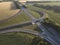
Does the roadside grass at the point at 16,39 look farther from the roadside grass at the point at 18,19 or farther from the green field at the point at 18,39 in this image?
the roadside grass at the point at 18,19

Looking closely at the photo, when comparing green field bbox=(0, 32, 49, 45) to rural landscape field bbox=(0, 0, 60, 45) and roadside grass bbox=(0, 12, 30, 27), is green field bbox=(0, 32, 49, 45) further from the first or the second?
roadside grass bbox=(0, 12, 30, 27)

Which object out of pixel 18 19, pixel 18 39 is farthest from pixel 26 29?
pixel 18 19

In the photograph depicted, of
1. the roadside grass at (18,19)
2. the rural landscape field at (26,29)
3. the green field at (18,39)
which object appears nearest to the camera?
the green field at (18,39)

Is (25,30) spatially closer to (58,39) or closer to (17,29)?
(17,29)

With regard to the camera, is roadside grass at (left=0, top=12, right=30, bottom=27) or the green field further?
roadside grass at (left=0, top=12, right=30, bottom=27)

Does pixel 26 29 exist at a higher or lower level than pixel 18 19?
higher

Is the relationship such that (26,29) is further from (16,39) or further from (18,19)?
(18,19)

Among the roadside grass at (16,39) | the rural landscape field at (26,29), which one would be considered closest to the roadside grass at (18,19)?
the rural landscape field at (26,29)

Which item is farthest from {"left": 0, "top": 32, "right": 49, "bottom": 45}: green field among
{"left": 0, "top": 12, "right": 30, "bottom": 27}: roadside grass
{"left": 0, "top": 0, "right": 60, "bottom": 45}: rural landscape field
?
{"left": 0, "top": 12, "right": 30, "bottom": 27}: roadside grass

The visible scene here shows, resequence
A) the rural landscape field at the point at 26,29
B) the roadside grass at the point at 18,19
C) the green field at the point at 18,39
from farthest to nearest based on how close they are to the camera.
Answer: the roadside grass at the point at 18,19 → the rural landscape field at the point at 26,29 → the green field at the point at 18,39
